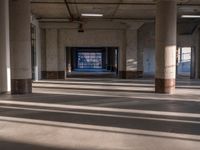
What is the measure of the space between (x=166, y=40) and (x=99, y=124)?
23.4 ft

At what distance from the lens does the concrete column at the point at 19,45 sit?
535 inches

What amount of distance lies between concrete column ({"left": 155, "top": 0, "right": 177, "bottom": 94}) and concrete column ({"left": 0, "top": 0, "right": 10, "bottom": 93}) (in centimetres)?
642

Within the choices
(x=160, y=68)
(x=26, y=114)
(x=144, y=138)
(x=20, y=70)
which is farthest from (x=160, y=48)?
(x=144, y=138)

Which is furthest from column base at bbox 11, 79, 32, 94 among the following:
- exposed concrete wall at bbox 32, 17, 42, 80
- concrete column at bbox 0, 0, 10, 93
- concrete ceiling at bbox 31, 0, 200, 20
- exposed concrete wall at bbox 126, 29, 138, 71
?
exposed concrete wall at bbox 126, 29, 138, 71

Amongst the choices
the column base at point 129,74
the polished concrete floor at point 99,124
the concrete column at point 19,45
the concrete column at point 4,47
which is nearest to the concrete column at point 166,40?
the polished concrete floor at point 99,124

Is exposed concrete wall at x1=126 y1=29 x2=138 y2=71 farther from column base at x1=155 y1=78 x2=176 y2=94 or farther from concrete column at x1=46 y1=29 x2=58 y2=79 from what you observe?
column base at x1=155 y1=78 x2=176 y2=94

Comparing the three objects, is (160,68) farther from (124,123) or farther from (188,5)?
(124,123)

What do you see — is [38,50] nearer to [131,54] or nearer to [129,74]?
[131,54]

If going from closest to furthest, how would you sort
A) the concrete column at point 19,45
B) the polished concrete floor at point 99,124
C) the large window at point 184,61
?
the polished concrete floor at point 99,124 → the concrete column at point 19,45 → the large window at point 184,61

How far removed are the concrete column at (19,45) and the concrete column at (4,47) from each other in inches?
17.4

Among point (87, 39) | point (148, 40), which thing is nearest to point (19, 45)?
point (87, 39)

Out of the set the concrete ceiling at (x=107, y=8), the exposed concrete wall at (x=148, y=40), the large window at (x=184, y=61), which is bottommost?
the large window at (x=184, y=61)

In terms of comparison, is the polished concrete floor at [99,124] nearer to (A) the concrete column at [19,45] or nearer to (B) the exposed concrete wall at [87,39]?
(A) the concrete column at [19,45]

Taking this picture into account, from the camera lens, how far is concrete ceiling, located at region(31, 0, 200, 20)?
17.1 metres
